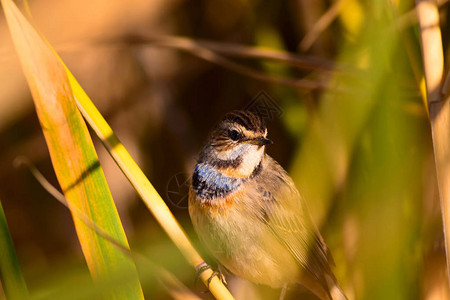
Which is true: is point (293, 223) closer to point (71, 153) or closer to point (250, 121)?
point (250, 121)

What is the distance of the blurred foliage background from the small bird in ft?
0.26

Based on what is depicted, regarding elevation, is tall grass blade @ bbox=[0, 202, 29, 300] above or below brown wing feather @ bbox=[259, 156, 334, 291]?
above

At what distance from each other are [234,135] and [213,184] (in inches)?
7.7

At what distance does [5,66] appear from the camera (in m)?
2.46

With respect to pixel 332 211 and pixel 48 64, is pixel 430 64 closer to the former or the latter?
pixel 332 211

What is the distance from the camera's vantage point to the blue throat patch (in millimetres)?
1819

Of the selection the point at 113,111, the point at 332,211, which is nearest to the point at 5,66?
the point at 113,111

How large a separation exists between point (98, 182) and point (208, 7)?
1.97m

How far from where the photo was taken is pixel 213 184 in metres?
1.83

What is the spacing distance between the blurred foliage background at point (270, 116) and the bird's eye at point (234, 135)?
0.13 m

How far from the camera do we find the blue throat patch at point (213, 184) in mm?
1819

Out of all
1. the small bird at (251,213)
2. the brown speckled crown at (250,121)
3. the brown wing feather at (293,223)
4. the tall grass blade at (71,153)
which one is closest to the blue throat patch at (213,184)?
the small bird at (251,213)

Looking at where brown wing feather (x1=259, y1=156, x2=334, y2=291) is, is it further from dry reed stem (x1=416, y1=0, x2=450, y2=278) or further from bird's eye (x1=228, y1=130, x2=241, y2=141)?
dry reed stem (x1=416, y1=0, x2=450, y2=278)

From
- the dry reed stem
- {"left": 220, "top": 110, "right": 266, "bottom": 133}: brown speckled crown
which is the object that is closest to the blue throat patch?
{"left": 220, "top": 110, "right": 266, "bottom": 133}: brown speckled crown
